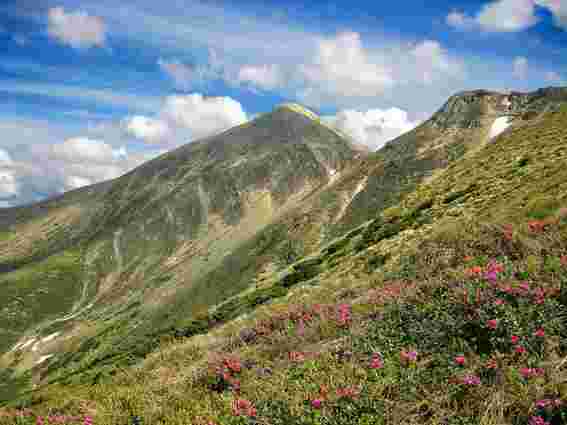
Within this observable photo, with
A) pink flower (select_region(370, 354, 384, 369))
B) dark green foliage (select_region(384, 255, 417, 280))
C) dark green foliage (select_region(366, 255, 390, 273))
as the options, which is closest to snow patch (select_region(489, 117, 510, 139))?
dark green foliage (select_region(366, 255, 390, 273))

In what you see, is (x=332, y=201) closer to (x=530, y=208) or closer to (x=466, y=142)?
(x=466, y=142)

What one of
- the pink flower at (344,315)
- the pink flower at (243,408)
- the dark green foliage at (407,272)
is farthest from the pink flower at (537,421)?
the dark green foliage at (407,272)

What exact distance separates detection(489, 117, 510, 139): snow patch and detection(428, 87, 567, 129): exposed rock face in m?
3.83

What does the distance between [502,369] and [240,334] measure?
28.8 feet

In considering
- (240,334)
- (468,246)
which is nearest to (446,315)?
(468,246)

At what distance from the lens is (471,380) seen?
532 centimetres

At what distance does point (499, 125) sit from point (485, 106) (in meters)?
26.9

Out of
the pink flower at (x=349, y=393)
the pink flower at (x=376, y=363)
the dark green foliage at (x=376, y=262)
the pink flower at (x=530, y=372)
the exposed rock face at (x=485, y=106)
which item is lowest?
the dark green foliage at (x=376, y=262)

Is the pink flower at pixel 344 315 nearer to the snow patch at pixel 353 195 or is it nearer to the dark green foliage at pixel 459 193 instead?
the dark green foliage at pixel 459 193

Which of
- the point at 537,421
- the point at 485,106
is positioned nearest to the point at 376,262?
the point at 537,421

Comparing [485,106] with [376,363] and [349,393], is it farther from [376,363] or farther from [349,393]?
[349,393]

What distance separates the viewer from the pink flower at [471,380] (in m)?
5.29

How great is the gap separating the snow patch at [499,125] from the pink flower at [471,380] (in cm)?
13764

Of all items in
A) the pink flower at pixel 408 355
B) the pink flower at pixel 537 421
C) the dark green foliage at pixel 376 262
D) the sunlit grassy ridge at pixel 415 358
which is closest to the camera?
the pink flower at pixel 537 421
